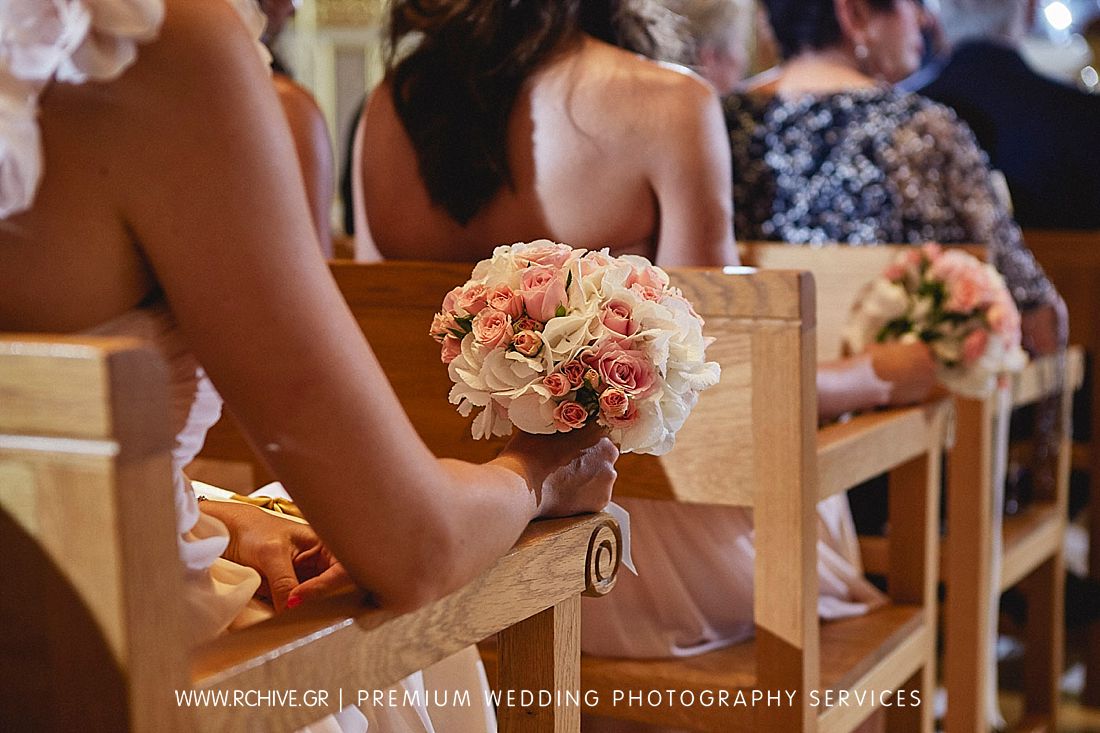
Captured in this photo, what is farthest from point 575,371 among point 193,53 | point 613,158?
point 613,158

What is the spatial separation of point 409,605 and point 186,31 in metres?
0.54

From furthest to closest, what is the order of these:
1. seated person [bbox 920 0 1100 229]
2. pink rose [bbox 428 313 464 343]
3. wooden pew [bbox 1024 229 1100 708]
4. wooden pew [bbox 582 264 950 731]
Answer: seated person [bbox 920 0 1100 229] < wooden pew [bbox 1024 229 1100 708] < wooden pew [bbox 582 264 950 731] < pink rose [bbox 428 313 464 343]

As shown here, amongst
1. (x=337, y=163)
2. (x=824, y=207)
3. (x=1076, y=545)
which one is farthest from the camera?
(x=337, y=163)

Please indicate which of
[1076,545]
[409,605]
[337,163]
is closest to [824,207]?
[409,605]

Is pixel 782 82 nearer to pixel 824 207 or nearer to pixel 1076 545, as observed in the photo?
pixel 824 207

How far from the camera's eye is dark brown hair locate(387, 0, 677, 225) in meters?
2.13

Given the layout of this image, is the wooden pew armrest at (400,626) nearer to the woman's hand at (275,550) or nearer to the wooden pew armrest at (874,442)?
the woman's hand at (275,550)

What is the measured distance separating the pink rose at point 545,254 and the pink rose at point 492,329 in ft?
0.27

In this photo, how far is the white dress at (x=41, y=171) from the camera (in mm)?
966

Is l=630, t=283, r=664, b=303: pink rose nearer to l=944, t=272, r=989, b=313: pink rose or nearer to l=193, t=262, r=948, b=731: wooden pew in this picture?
l=193, t=262, r=948, b=731: wooden pew

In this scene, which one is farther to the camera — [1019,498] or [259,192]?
[1019,498]

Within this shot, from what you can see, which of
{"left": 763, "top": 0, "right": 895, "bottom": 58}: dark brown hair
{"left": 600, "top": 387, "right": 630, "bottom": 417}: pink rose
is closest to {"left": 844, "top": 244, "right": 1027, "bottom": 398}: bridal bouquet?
{"left": 763, "top": 0, "right": 895, "bottom": 58}: dark brown hair

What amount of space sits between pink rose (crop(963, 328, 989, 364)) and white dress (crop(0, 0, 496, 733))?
1.52 metres

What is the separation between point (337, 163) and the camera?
8.91 m
